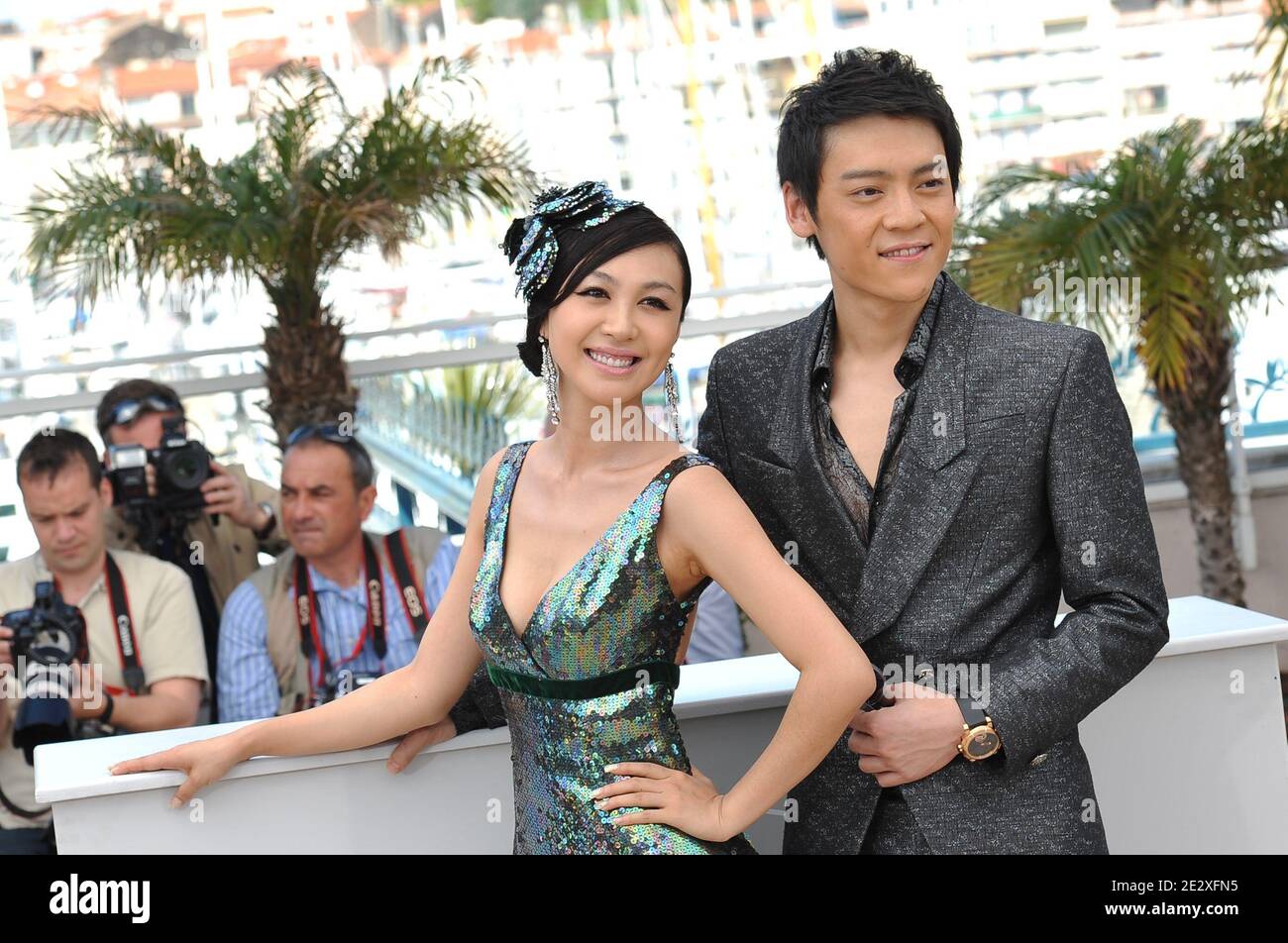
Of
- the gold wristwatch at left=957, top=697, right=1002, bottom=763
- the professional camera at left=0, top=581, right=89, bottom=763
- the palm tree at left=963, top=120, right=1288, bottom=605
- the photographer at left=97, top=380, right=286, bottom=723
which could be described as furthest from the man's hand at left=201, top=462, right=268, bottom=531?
the gold wristwatch at left=957, top=697, right=1002, bottom=763

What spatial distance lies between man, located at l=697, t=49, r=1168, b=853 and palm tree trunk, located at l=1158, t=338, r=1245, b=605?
448cm

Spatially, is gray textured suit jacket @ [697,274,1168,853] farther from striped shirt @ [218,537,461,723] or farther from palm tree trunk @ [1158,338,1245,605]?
palm tree trunk @ [1158,338,1245,605]

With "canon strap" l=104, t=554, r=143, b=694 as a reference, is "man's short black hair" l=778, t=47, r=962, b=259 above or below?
above

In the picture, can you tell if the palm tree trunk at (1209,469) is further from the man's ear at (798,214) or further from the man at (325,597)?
the man's ear at (798,214)

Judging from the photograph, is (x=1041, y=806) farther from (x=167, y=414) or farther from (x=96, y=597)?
(x=167, y=414)

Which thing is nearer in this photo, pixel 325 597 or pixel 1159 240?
pixel 325 597

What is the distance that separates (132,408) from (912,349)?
3.37m

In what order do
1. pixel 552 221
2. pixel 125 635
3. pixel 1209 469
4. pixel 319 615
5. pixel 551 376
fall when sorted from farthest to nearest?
1. pixel 1209 469
2. pixel 319 615
3. pixel 125 635
4. pixel 551 376
5. pixel 552 221

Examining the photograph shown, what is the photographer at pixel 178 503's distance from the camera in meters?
4.57

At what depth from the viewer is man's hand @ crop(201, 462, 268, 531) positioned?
469 cm

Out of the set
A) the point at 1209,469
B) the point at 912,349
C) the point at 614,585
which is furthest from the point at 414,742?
the point at 1209,469

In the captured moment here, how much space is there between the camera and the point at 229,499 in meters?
4.73

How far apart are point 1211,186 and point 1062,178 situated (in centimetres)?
56

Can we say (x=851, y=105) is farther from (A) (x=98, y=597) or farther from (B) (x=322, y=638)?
(A) (x=98, y=597)
